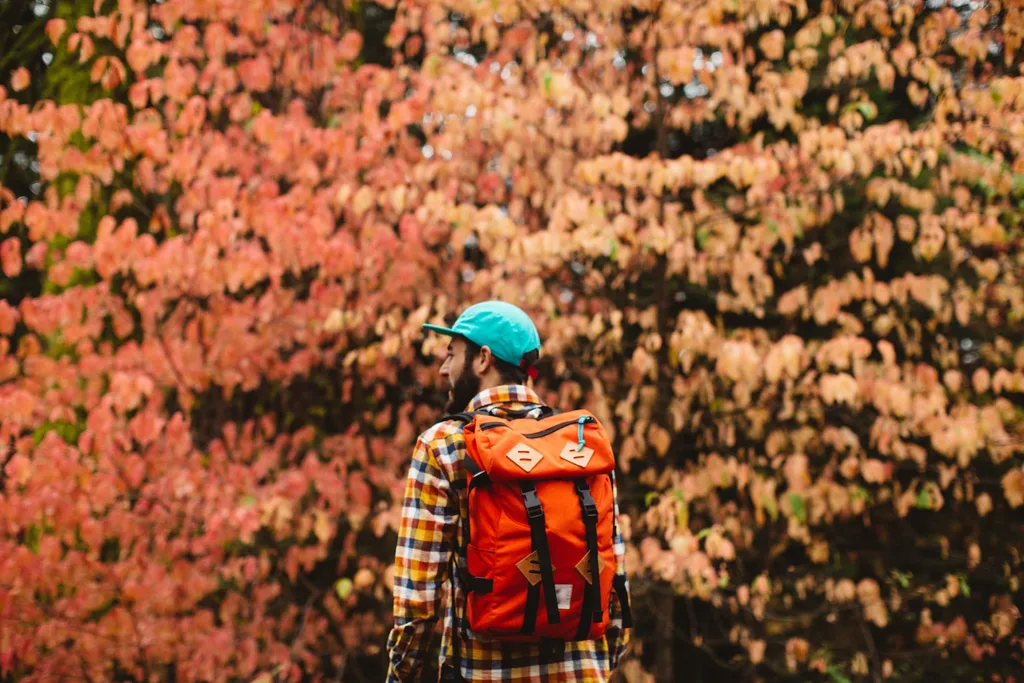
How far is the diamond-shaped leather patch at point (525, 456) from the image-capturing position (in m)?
2.01

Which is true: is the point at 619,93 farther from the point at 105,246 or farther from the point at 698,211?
the point at 105,246

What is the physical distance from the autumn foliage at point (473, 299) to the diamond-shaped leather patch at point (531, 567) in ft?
8.09

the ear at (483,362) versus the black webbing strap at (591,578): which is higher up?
the ear at (483,362)

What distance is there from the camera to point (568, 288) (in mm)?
5219

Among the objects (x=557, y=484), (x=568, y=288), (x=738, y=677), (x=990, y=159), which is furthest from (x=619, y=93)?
(x=738, y=677)

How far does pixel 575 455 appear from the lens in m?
2.10

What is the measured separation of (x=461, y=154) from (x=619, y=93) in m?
1.12

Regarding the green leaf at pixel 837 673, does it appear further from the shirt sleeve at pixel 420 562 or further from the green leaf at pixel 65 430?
the green leaf at pixel 65 430

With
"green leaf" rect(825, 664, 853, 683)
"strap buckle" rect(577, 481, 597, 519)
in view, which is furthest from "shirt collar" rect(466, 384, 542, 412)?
"green leaf" rect(825, 664, 853, 683)

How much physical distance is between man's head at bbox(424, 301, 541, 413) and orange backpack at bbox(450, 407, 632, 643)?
216mm

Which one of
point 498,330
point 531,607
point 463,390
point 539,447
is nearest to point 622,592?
point 531,607

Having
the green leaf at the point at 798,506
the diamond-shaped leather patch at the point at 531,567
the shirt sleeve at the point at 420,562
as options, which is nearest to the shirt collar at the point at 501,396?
the shirt sleeve at the point at 420,562

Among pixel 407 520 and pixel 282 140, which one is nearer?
pixel 407 520

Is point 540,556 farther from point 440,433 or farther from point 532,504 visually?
point 440,433
